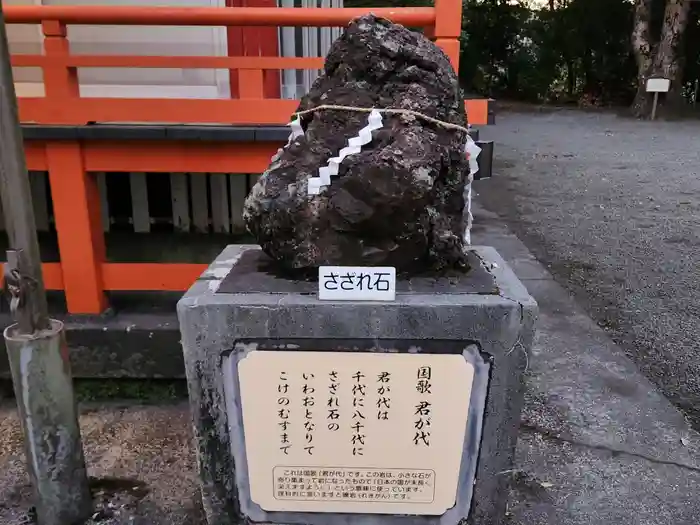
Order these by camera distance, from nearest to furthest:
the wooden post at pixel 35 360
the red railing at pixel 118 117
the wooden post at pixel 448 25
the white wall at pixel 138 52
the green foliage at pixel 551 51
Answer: the wooden post at pixel 35 360 → the wooden post at pixel 448 25 → the red railing at pixel 118 117 → the white wall at pixel 138 52 → the green foliage at pixel 551 51

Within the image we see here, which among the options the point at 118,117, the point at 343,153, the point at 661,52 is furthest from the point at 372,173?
the point at 661,52

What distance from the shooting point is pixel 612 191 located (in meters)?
7.56

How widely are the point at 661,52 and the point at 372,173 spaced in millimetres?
16565

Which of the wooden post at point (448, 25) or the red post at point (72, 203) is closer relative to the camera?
the wooden post at point (448, 25)

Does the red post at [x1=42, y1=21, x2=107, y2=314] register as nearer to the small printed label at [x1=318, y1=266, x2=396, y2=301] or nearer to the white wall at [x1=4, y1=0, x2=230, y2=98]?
the white wall at [x1=4, y1=0, x2=230, y2=98]


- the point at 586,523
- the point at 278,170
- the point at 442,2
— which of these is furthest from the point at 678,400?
the point at 278,170

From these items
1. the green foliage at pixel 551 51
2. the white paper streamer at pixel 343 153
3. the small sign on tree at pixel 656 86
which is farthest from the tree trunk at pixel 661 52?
the white paper streamer at pixel 343 153

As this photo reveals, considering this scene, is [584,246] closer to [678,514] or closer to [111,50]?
[678,514]

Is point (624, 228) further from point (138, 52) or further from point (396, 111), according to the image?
point (396, 111)

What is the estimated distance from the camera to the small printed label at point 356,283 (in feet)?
4.96

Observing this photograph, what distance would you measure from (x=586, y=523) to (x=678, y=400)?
117cm

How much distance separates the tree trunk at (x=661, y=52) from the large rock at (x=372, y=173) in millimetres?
15802

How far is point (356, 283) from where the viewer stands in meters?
1.52

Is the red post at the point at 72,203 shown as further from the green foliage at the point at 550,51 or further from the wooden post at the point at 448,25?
the green foliage at the point at 550,51
